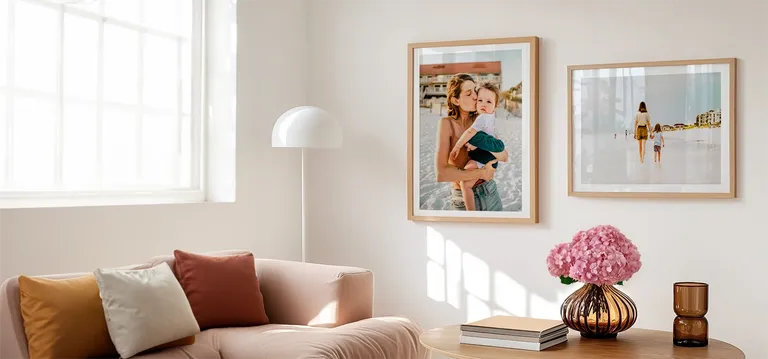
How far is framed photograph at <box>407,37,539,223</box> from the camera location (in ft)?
16.2

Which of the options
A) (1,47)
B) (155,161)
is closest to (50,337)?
(1,47)

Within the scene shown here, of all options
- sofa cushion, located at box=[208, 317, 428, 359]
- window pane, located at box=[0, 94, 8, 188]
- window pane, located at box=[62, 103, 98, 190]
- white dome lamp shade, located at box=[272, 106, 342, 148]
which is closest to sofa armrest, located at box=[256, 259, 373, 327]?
sofa cushion, located at box=[208, 317, 428, 359]

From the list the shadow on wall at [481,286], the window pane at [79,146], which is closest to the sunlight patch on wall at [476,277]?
the shadow on wall at [481,286]

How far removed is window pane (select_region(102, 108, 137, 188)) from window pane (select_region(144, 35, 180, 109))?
193mm

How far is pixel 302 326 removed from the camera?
4016 millimetres

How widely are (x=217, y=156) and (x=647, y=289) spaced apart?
247 cm

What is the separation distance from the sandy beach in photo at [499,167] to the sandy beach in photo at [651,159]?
38cm

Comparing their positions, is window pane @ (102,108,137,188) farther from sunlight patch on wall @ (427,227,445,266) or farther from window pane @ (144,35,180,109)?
sunlight patch on wall @ (427,227,445,266)

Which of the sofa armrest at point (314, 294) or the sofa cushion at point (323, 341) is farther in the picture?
the sofa armrest at point (314, 294)

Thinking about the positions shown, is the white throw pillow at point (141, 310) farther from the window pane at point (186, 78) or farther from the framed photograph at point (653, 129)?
the framed photograph at point (653, 129)

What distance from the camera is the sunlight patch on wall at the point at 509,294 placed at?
16.2 ft

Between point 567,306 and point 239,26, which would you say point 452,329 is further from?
point 239,26

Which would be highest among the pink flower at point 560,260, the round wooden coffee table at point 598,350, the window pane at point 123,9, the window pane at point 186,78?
the window pane at point 123,9

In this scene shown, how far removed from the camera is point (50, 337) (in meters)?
3.00
